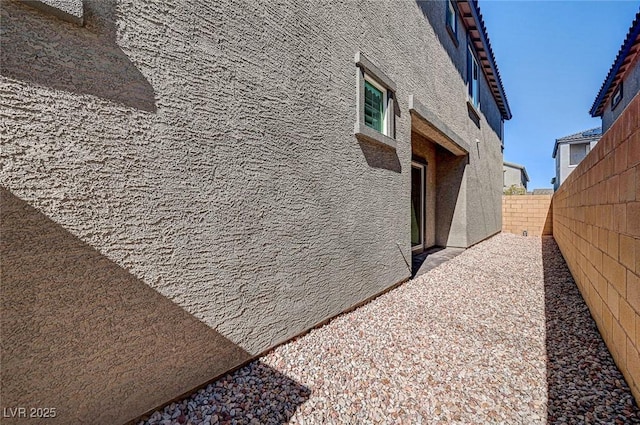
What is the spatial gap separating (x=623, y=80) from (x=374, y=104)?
13637 mm

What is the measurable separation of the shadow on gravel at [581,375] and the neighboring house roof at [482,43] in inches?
370

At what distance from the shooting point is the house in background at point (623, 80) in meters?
9.77

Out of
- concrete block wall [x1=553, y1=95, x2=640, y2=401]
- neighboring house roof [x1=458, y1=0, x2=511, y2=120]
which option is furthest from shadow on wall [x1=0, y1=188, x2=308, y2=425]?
neighboring house roof [x1=458, y1=0, x2=511, y2=120]

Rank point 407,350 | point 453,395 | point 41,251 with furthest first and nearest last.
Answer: point 407,350, point 453,395, point 41,251

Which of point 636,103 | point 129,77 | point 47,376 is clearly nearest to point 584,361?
point 636,103

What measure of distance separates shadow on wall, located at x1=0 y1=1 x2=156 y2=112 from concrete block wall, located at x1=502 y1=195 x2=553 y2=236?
1764 cm

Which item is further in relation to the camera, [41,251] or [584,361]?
[584,361]

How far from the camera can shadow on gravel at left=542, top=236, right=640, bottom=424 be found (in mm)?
2295

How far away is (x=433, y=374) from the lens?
113 inches

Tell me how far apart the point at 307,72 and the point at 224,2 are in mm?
1201

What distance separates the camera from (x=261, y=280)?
120 inches

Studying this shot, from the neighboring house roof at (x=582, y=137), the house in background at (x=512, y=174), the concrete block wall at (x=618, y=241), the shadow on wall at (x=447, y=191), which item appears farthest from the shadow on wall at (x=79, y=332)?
the house in background at (x=512, y=174)

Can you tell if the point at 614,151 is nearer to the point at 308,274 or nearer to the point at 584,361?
the point at 584,361

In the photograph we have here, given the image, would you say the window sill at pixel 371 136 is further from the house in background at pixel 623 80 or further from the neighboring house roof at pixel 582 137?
the neighboring house roof at pixel 582 137
